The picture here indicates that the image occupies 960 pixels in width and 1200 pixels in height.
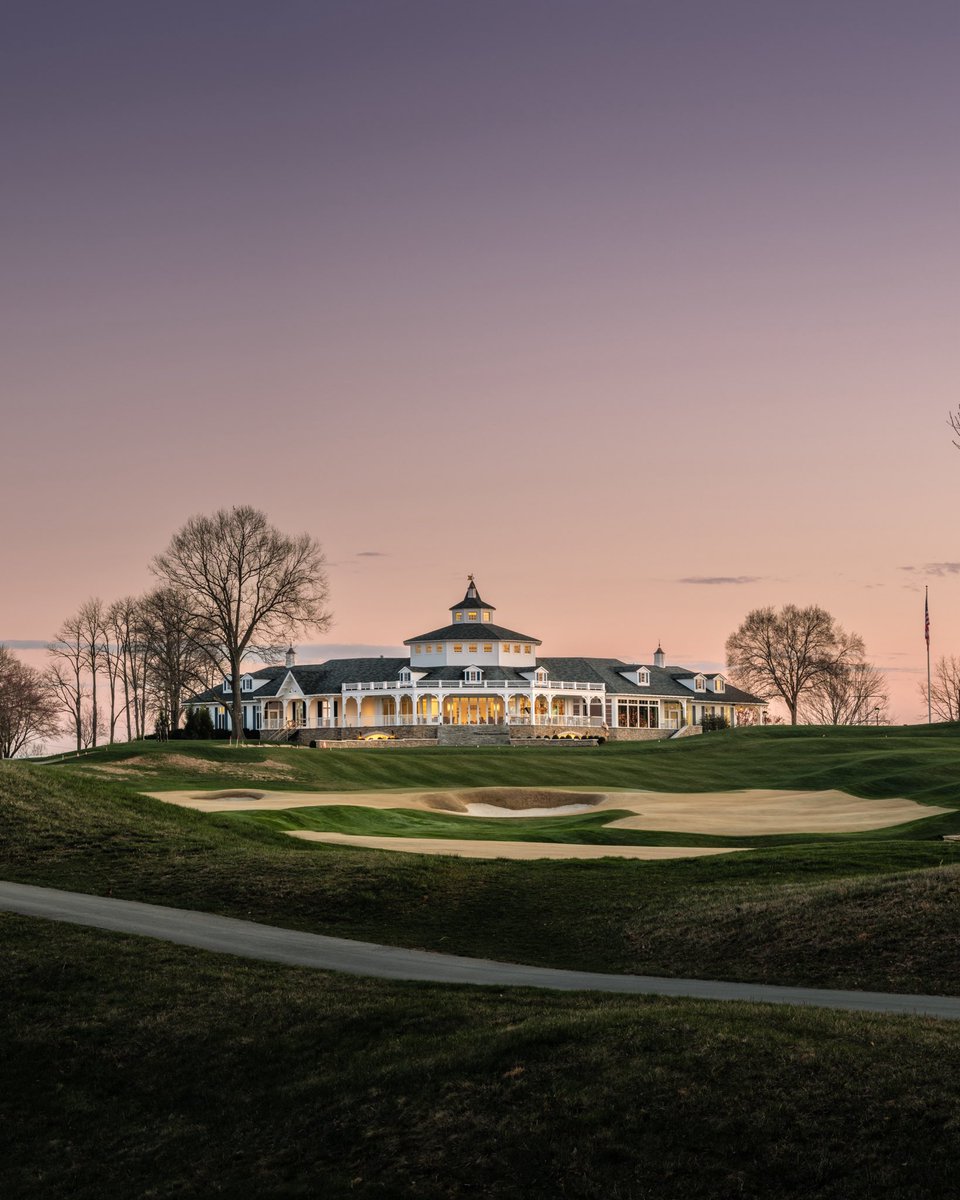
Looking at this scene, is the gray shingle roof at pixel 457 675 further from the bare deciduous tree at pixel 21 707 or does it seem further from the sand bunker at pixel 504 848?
the sand bunker at pixel 504 848

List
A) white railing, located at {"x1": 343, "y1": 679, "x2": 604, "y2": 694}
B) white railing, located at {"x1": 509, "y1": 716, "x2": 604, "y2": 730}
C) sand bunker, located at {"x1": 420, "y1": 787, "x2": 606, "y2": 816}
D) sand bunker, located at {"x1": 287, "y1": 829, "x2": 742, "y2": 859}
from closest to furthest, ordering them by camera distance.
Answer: sand bunker, located at {"x1": 287, "y1": 829, "x2": 742, "y2": 859} < sand bunker, located at {"x1": 420, "y1": 787, "x2": 606, "y2": 816} < white railing, located at {"x1": 509, "y1": 716, "x2": 604, "y2": 730} < white railing, located at {"x1": 343, "y1": 679, "x2": 604, "y2": 694}

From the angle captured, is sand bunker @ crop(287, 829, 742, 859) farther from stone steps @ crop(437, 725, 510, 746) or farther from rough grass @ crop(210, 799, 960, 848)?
stone steps @ crop(437, 725, 510, 746)

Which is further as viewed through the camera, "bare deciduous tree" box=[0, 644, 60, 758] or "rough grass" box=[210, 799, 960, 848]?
"bare deciduous tree" box=[0, 644, 60, 758]

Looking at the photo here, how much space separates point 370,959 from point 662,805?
2969cm

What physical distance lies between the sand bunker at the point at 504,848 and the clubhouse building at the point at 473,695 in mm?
57553

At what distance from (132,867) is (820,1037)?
1656 centimetres

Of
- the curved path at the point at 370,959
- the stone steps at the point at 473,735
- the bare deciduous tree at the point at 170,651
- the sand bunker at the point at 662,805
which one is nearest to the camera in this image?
the curved path at the point at 370,959

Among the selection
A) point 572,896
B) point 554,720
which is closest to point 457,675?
point 554,720

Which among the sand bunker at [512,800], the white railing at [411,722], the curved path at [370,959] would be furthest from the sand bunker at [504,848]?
the white railing at [411,722]

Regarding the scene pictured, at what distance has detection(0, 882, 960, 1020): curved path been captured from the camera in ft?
47.4

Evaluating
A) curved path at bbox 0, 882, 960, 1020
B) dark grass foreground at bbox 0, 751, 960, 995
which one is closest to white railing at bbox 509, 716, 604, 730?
dark grass foreground at bbox 0, 751, 960, 995

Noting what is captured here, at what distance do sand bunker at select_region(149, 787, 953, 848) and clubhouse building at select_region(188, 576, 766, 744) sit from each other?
130 ft

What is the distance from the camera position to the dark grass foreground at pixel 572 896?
1664 centimetres

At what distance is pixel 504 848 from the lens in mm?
30391
